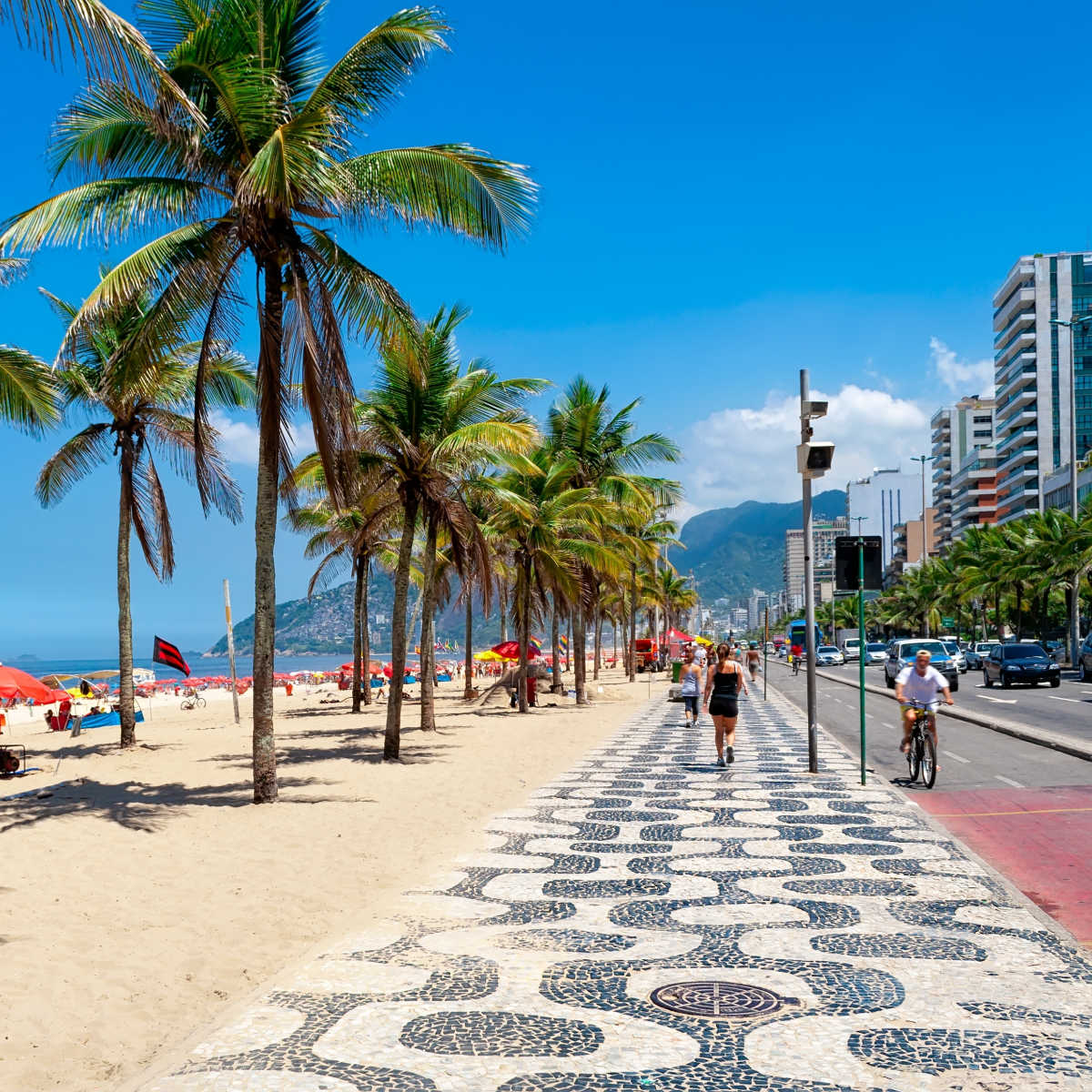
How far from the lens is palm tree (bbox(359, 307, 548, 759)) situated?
1714cm

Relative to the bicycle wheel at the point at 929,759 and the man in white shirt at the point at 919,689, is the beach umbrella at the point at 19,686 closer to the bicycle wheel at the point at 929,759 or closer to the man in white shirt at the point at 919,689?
the man in white shirt at the point at 919,689

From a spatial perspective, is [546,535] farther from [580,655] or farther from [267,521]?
[267,521]

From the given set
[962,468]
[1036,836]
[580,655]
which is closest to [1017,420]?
[962,468]

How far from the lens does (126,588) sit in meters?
18.8

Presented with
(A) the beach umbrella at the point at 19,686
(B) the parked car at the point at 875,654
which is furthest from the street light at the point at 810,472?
(B) the parked car at the point at 875,654

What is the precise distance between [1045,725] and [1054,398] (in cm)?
11007

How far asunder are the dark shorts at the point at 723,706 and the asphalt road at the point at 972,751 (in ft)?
6.89

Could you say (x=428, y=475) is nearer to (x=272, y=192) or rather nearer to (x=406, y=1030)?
(x=272, y=192)

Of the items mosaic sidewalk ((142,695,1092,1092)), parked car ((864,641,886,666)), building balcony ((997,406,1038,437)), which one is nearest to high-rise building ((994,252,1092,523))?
building balcony ((997,406,1038,437))

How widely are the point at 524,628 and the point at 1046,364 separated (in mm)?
109026

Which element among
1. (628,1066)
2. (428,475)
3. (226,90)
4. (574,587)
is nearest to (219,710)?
(574,587)

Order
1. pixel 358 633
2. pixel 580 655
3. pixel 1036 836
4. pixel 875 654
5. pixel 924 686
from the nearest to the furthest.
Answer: pixel 1036 836 → pixel 924 686 → pixel 358 633 → pixel 580 655 → pixel 875 654

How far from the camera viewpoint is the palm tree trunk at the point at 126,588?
18.7 metres

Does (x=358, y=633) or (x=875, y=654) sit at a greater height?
(x=358, y=633)
